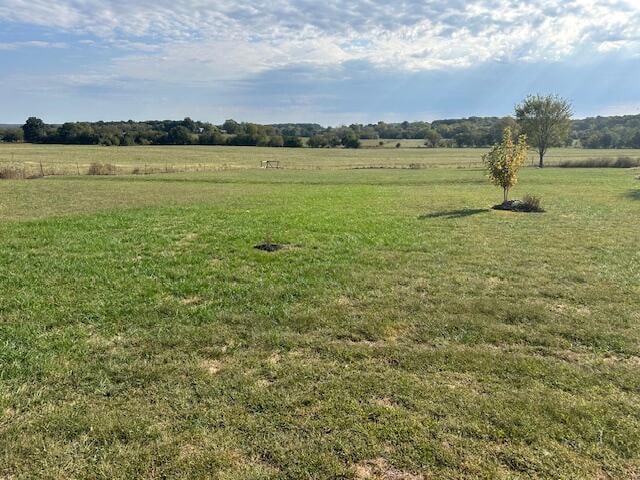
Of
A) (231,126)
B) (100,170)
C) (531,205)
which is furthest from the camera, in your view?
(231,126)

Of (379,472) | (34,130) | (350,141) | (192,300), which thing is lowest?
(379,472)

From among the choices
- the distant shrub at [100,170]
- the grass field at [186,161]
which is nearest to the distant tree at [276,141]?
the grass field at [186,161]

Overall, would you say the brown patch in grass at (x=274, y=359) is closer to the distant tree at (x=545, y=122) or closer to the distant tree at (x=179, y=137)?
the distant tree at (x=545, y=122)

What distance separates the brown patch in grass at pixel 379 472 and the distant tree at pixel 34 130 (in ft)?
403

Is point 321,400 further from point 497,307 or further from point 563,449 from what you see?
point 497,307

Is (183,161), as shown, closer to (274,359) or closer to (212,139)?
(212,139)

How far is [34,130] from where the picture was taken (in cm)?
11025

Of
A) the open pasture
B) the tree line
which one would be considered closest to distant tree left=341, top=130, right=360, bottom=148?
the tree line

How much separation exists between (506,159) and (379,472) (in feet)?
52.8

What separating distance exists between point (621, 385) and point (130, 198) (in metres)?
20.6

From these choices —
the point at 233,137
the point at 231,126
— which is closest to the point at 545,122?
the point at 233,137

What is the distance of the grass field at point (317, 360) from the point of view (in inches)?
131

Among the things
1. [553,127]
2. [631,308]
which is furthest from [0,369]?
[553,127]

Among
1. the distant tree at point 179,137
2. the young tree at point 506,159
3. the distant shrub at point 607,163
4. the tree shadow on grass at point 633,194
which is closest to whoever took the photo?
the young tree at point 506,159
